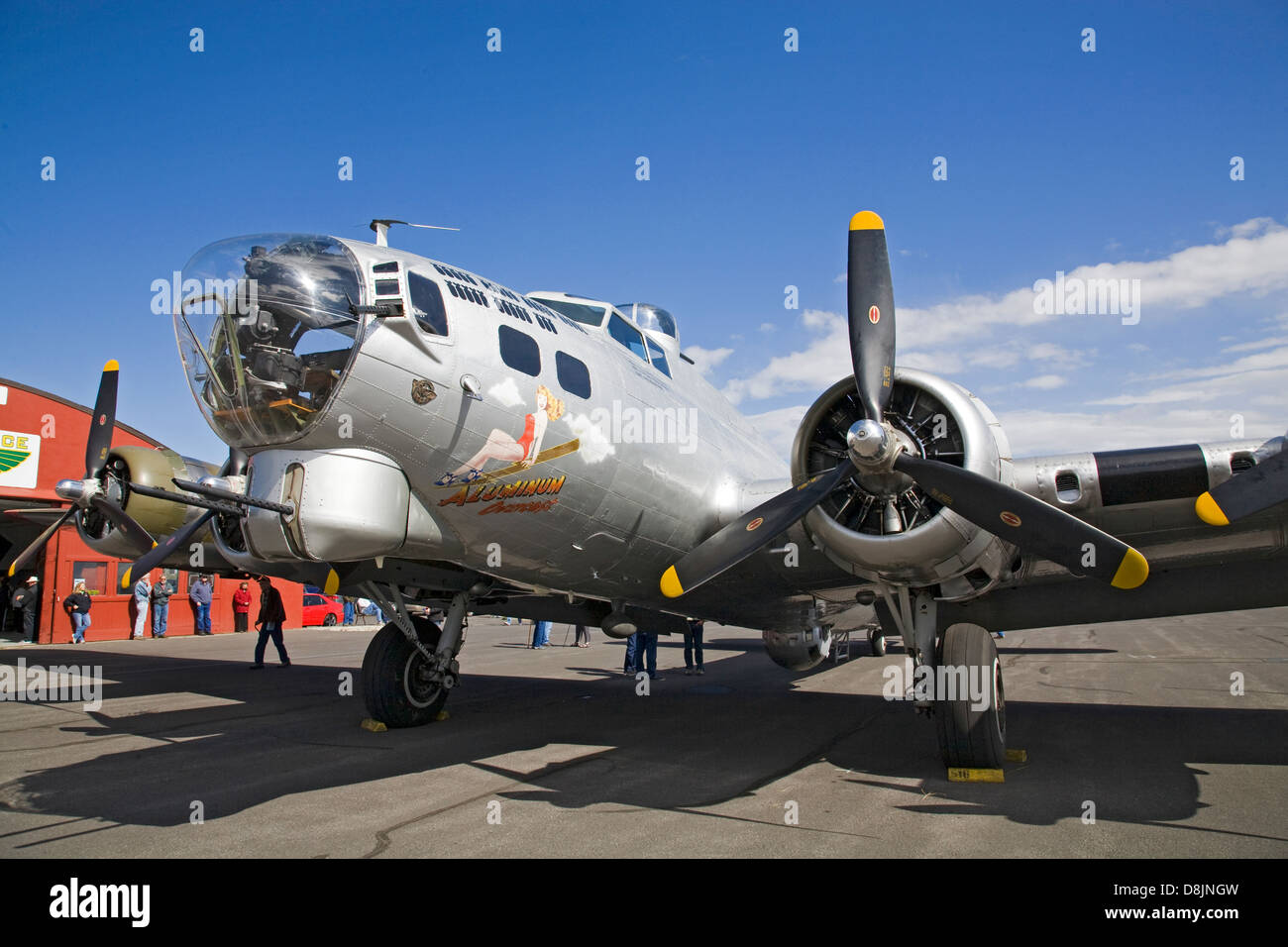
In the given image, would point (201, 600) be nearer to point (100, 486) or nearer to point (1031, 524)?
point (100, 486)

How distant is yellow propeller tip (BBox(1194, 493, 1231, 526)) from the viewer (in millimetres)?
5660

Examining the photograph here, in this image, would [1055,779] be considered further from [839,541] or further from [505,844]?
[505,844]

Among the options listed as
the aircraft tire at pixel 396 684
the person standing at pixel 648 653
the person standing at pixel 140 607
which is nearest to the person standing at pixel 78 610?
the person standing at pixel 140 607

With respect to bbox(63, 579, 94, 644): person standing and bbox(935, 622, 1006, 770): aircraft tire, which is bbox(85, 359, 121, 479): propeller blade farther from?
bbox(63, 579, 94, 644): person standing

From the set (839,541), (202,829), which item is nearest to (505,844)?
(202,829)

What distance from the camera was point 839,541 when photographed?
7.16 m

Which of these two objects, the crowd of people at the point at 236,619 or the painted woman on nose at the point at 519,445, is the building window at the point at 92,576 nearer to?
the crowd of people at the point at 236,619

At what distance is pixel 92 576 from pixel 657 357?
25471 millimetres

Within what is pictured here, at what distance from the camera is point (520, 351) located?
281 inches

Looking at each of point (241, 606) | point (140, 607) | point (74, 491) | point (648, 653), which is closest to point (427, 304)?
point (74, 491)

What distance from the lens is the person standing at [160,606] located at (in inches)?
1085

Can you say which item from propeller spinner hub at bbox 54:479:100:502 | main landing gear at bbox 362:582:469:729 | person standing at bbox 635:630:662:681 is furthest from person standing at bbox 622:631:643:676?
propeller spinner hub at bbox 54:479:100:502

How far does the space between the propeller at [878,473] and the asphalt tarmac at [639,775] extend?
1805 millimetres

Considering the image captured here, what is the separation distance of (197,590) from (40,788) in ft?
82.2
